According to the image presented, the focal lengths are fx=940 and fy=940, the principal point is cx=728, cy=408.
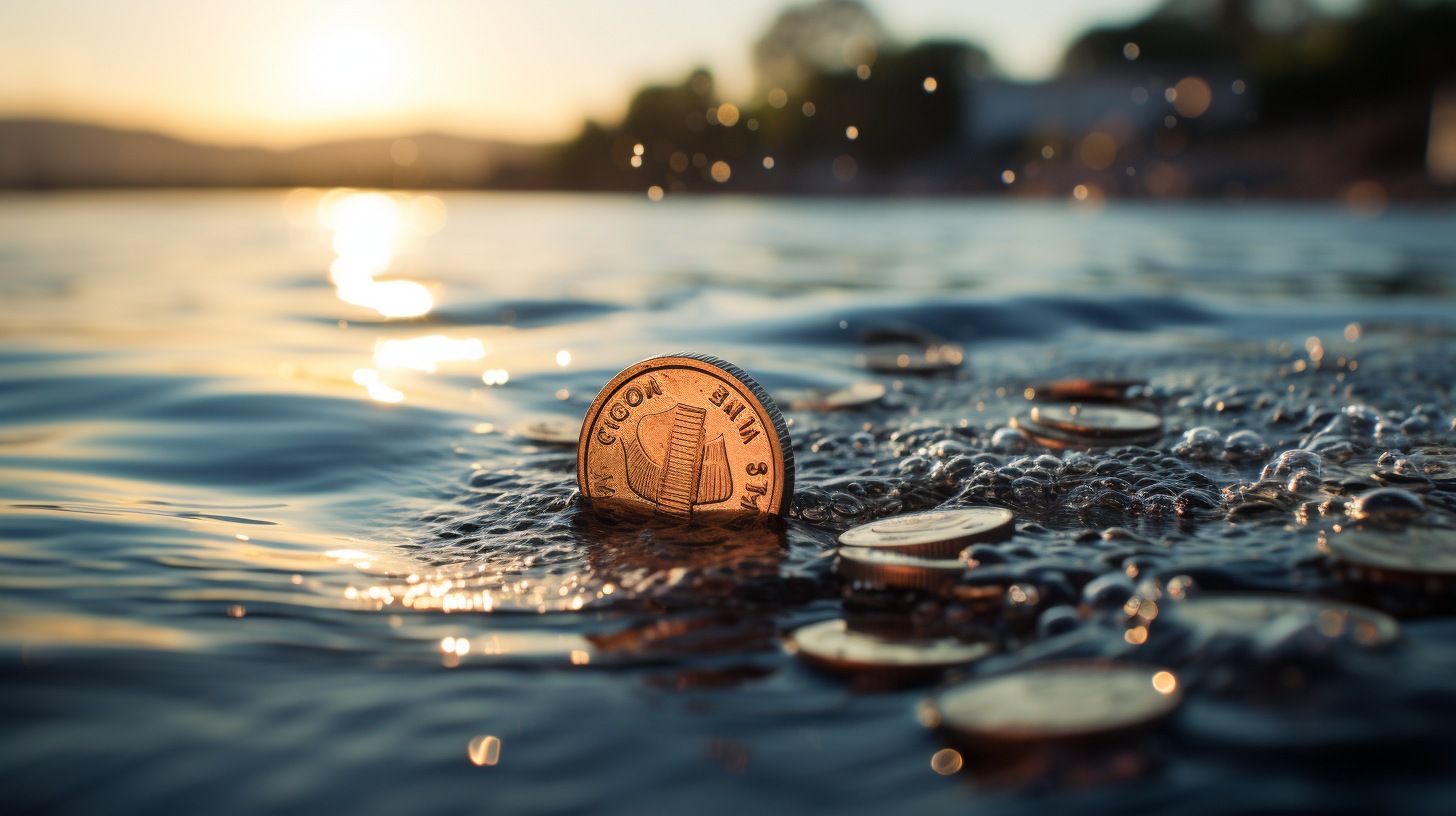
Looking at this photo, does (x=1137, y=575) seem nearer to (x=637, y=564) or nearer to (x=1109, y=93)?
(x=637, y=564)

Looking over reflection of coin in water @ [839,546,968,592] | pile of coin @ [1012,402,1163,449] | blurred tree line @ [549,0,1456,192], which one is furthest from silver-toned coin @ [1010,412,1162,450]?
blurred tree line @ [549,0,1456,192]

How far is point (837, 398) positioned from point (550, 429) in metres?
1.12

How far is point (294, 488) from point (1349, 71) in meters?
41.7

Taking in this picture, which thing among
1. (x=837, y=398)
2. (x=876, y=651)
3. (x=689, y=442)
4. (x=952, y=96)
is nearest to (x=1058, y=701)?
(x=876, y=651)

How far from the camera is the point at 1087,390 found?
12.5 feet

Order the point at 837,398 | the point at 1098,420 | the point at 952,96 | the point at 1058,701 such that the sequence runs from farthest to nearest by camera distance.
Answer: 1. the point at 952,96
2. the point at 837,398
3. the point at 1098,420
4. the point at 1058,701

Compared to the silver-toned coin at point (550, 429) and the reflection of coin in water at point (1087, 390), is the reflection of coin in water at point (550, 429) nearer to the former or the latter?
the silver-toned coin at point (550, 429)

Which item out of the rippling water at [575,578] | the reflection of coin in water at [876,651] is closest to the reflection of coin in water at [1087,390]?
the rippling water at [575,578]

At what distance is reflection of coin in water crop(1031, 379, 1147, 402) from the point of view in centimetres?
376

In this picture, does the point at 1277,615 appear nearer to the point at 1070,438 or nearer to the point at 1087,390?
the point at 1070,438

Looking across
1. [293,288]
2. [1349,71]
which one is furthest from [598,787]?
[1349,71]

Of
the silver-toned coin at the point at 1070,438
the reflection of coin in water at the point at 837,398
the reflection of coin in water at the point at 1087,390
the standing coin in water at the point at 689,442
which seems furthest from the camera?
the reflection of coin in water at the point at 1087,390

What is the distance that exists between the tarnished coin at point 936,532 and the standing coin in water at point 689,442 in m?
Result: 0.26

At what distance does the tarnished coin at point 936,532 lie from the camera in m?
1.91
